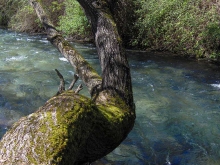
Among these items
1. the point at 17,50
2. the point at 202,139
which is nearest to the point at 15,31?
the point at 17,50

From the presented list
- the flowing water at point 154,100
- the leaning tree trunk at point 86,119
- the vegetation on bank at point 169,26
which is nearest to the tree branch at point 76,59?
the leaning tree trunk at point 86,119

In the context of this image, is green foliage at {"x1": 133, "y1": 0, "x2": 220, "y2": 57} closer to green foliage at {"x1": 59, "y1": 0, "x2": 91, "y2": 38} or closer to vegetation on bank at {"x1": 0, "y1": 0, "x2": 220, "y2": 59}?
vegetation on bank at {"x1": 0, "y1": 0, "x2": 220, "y2": 59}

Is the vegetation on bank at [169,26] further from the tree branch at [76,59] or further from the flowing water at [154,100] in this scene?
the tree branch at [76,59]

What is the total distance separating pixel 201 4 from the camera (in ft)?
35.0

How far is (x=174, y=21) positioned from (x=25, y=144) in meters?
10.1

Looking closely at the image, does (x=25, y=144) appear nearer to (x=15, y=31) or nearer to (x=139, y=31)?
(x=139, y=31)

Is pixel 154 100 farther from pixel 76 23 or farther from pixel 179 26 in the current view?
pixel 76 23

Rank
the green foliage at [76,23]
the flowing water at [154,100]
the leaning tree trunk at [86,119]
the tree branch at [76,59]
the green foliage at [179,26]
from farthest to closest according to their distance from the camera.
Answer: the green foliage at [76,23], the green foliage at [179,26], the flowing water at [154,100], the tree branch at [76,59], the leaning tree trunk at [86,119]

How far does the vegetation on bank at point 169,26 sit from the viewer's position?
995 centimetres

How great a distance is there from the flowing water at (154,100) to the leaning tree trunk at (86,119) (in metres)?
1.57

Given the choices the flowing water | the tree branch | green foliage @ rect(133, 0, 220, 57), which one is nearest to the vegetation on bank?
green foliage @ rect(133, 0, 220, 57)

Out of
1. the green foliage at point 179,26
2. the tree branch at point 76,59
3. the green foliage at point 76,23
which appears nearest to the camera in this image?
the tree branch at point 76,59

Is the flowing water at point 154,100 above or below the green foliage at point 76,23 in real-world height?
below

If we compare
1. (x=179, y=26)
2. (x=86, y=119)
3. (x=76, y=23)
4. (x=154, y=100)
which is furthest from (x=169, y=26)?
(x=86, y=119)
